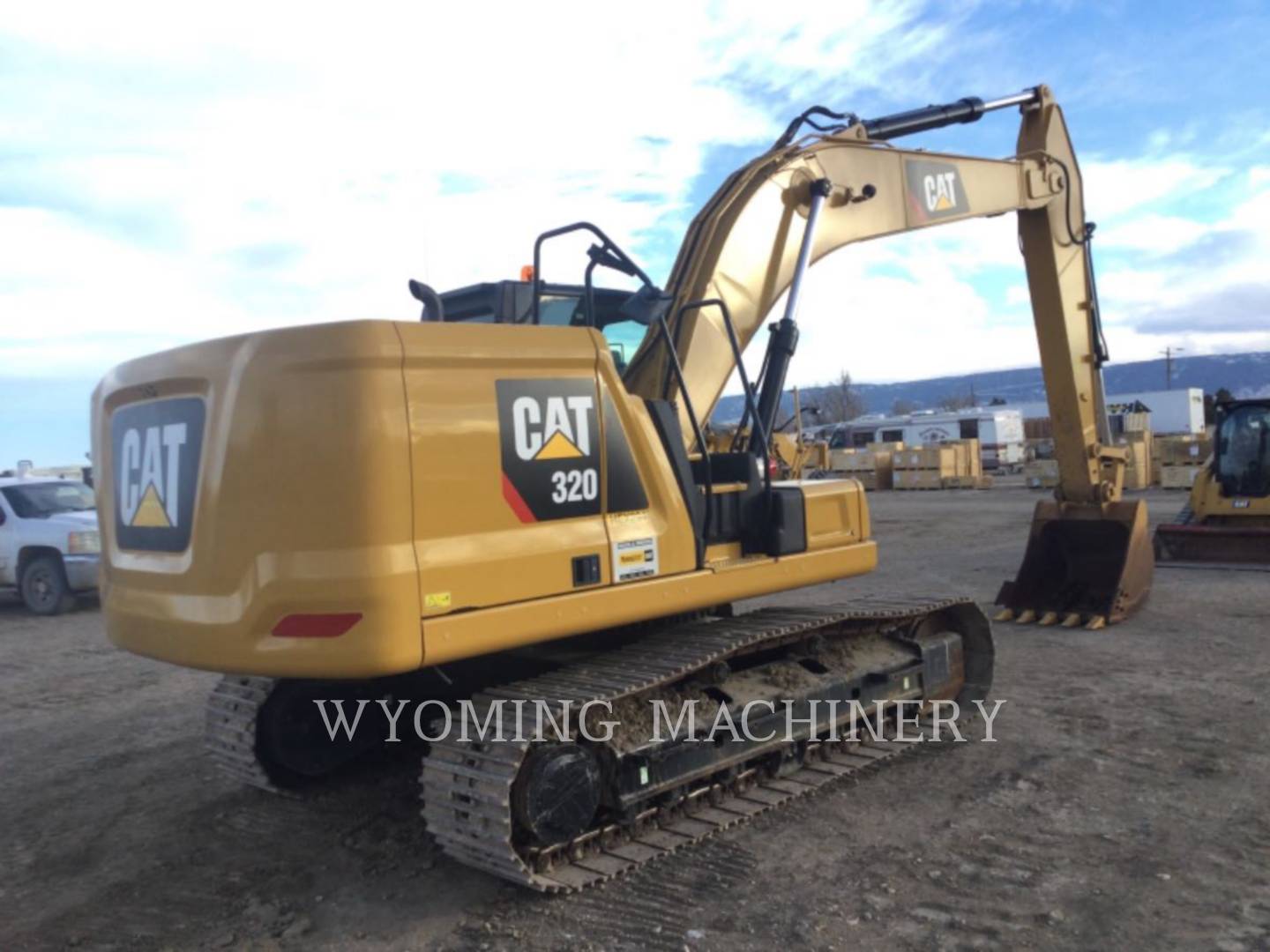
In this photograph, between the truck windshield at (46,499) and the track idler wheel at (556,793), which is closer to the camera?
the track idler wheel at (556,793)

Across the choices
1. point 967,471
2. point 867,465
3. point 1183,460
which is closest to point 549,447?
point 1183,460

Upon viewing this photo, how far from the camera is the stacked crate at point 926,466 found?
102 feet

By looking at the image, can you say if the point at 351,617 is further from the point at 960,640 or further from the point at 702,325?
the point at 960,640

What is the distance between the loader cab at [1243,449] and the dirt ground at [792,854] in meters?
6.87

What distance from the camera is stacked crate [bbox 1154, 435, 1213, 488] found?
83.2 ft

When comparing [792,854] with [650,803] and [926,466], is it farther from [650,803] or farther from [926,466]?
[926,466]

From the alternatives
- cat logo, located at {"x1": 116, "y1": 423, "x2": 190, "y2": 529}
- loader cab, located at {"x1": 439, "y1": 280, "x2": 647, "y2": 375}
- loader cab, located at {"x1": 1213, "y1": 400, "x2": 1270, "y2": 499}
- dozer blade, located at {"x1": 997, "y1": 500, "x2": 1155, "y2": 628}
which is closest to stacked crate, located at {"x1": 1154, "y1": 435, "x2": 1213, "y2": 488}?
loader cab, located at {"x1": 1213, "y1": 400, "x2": 1270, "y2": 499}

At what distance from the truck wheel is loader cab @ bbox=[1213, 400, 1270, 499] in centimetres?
1445

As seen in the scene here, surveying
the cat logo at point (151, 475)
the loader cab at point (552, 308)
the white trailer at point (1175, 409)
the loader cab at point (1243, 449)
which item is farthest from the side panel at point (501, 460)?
the white trailer at point (1175, 409)

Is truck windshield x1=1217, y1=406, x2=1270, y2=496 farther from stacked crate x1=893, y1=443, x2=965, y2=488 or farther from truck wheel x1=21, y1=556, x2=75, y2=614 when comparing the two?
stacked crate x1=893, y1=443, x2=965, y2=488

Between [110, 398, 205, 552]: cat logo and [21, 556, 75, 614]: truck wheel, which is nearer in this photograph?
[110, 398, 205, 552]: cat logo

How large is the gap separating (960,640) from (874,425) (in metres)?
45.2

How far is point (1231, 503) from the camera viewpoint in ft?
43.0

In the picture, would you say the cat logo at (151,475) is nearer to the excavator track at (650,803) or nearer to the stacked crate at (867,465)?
the excavator track at (650,803)
